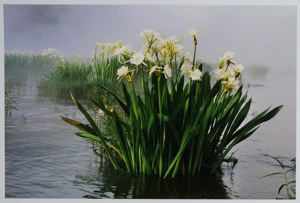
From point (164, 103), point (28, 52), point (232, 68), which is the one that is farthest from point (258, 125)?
point (28, 52)

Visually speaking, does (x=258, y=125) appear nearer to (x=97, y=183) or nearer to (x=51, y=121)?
(x=97, y=183)

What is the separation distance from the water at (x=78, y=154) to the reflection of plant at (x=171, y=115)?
0.25 feet

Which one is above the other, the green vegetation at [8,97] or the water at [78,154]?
the green vegetation at [8,97]

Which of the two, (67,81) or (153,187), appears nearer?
(153,187)

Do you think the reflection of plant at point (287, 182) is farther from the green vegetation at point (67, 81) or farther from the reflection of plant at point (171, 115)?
the green vegetation at point (67, 81)

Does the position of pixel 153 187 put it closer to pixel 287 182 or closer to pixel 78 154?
pixel 78 154

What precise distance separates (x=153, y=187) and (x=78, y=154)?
0.46 metres

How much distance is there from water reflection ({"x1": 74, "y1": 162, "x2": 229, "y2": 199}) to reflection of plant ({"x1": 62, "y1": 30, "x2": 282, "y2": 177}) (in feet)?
0.16

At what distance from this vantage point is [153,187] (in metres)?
2.84

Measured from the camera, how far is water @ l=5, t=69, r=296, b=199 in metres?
2.88

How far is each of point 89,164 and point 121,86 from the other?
0.46m

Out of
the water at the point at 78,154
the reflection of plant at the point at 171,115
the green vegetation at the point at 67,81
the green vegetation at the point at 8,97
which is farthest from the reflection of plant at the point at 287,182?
the green vegetation at the point at 8,97

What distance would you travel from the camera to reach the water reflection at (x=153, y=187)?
2.82 m

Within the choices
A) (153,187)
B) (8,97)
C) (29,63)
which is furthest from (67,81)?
(153,187)
